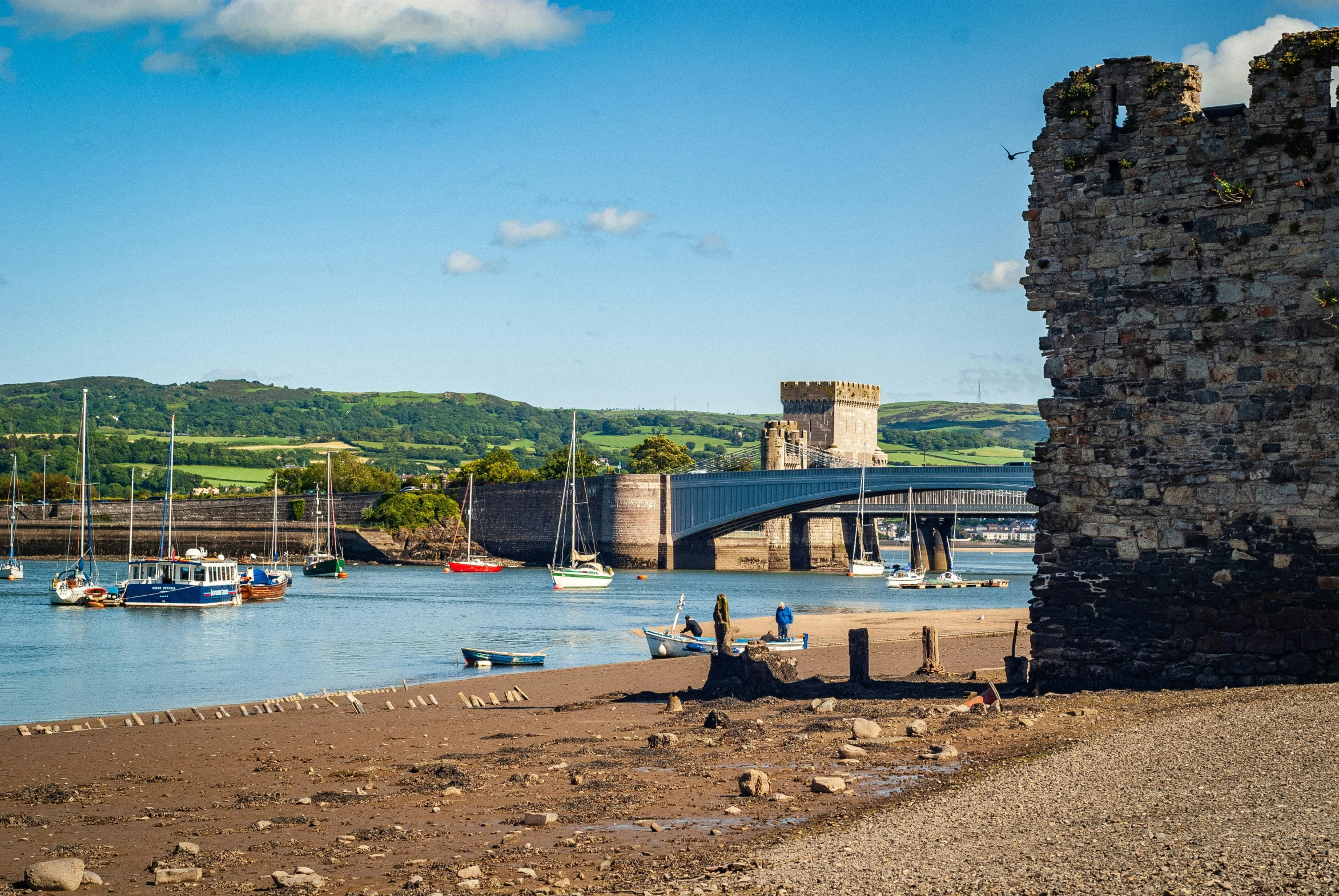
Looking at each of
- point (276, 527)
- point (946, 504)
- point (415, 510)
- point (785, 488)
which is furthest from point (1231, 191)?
point (415, 510)

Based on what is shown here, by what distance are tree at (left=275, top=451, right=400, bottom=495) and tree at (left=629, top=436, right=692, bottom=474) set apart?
21.8 m

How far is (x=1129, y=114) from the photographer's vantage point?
13.5 meters

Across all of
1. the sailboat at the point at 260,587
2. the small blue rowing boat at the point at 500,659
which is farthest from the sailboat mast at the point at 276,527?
the small blue rowing boat at the point at 500,659

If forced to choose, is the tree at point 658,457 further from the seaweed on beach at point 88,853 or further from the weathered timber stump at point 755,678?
the seaweed on beach at point 88,853

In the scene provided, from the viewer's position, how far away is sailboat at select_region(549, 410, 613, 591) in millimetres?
67500

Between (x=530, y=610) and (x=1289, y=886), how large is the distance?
45139mm

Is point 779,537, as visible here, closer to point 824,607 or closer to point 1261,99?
point 824,607

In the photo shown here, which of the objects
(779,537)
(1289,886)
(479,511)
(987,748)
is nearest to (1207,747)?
(987,748)

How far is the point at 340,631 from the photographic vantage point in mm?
40688

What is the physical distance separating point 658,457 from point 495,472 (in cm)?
1514

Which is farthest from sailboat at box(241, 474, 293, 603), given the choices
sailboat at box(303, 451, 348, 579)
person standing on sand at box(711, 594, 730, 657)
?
person standing on sand at box(711, 594, 730, 657)

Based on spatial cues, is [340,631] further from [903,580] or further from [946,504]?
[946,504]

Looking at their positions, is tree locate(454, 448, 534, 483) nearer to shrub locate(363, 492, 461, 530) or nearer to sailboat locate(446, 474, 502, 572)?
sailboat locate(446, 474, 502, 572)

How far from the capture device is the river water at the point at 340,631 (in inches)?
1040
